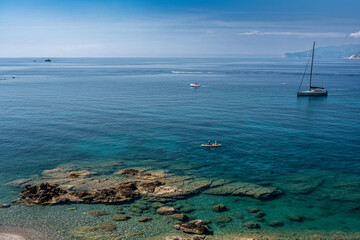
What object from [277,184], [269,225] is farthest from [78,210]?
[277,184]

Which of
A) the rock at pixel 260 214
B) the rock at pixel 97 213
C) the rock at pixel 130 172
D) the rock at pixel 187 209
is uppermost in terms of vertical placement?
the rock at pixel 130 172

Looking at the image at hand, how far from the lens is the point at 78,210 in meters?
40.8

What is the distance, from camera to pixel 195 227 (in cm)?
3650

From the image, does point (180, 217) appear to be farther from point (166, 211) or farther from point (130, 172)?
point (130, 172)

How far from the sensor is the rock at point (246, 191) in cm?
4572

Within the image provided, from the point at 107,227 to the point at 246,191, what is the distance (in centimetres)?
2146

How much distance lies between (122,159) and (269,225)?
31774mm

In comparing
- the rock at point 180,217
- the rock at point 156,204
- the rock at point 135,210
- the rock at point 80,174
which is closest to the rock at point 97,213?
the rock at point 135,210

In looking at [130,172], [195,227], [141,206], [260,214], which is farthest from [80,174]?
[260,214]

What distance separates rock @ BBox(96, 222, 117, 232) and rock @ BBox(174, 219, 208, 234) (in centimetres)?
825

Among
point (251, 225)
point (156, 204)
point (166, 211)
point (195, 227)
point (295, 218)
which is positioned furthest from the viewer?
point (156, 204)

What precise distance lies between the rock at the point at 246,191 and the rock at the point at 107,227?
15164 millimetres

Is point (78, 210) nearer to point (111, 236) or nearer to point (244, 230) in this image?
point (111, 236)

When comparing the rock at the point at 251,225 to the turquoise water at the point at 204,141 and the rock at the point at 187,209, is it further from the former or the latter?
the rock at the point at 187,209
